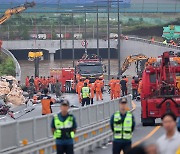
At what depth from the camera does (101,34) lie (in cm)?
12331

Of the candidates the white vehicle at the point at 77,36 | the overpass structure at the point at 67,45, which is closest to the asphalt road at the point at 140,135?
the overpass structure at the point at 67,45

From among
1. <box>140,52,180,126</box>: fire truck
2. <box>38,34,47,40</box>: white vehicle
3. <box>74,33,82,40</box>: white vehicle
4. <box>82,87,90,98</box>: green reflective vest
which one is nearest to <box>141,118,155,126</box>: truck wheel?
<box>140,52,180,126</box>: fire truck

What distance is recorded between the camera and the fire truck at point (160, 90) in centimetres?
2878

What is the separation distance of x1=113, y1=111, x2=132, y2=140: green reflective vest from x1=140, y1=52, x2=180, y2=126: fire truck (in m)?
12.8

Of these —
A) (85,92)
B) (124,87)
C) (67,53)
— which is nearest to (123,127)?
(85,92)

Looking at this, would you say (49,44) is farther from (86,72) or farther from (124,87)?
(124,87)

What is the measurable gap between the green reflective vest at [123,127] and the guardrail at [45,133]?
208 cm

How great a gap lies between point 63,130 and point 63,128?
46 millimetres

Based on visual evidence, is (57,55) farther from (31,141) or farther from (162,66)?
(31,141)

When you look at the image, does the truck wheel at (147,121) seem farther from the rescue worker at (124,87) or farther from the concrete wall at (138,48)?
the concrete wall at (138,48)

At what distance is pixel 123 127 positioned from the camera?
15.9 meters

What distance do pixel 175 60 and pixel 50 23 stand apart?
3799 inches

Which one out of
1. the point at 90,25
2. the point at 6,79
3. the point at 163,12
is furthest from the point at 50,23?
the point at 6,79

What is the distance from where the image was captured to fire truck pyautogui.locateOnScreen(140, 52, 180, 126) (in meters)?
28.8
